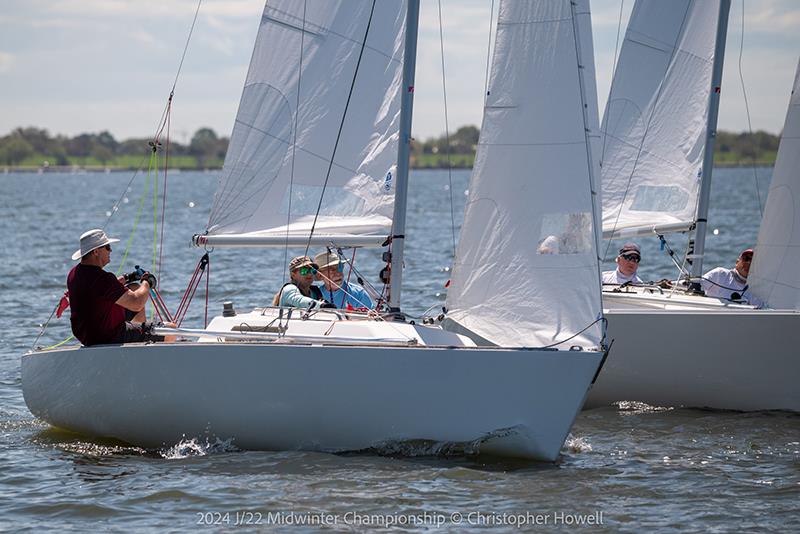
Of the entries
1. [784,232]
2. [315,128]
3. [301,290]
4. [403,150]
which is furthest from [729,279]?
[315,128]

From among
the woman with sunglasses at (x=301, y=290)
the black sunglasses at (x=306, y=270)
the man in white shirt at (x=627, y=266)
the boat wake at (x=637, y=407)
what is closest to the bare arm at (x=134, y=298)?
the woman with sunglasses at (x=301, y=290)

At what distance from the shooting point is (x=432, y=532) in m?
7.83

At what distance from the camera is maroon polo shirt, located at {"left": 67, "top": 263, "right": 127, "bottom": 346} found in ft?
30.7

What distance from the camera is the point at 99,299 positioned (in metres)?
9.41

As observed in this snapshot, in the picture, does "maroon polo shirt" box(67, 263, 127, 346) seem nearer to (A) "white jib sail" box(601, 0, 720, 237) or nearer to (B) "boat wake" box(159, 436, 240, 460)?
(B) "boat wake" box(159, 436, 240, 460)

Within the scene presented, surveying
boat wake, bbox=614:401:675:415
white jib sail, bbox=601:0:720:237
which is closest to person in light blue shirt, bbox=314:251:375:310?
boat wake, bbox=614:401:675:415

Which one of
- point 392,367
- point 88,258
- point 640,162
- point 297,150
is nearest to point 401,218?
point 297,150

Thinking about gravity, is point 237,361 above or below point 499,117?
below

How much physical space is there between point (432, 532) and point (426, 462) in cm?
125

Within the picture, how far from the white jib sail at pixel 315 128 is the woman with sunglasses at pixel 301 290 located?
13.0 inches

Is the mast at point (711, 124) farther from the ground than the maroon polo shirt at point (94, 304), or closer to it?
farther from the ground

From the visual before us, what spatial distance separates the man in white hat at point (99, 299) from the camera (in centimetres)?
936

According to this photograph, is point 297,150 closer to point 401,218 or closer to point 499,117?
point 401,218

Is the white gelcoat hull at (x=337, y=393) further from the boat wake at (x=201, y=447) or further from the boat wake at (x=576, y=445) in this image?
the boat wake at (x=576, y=445)
